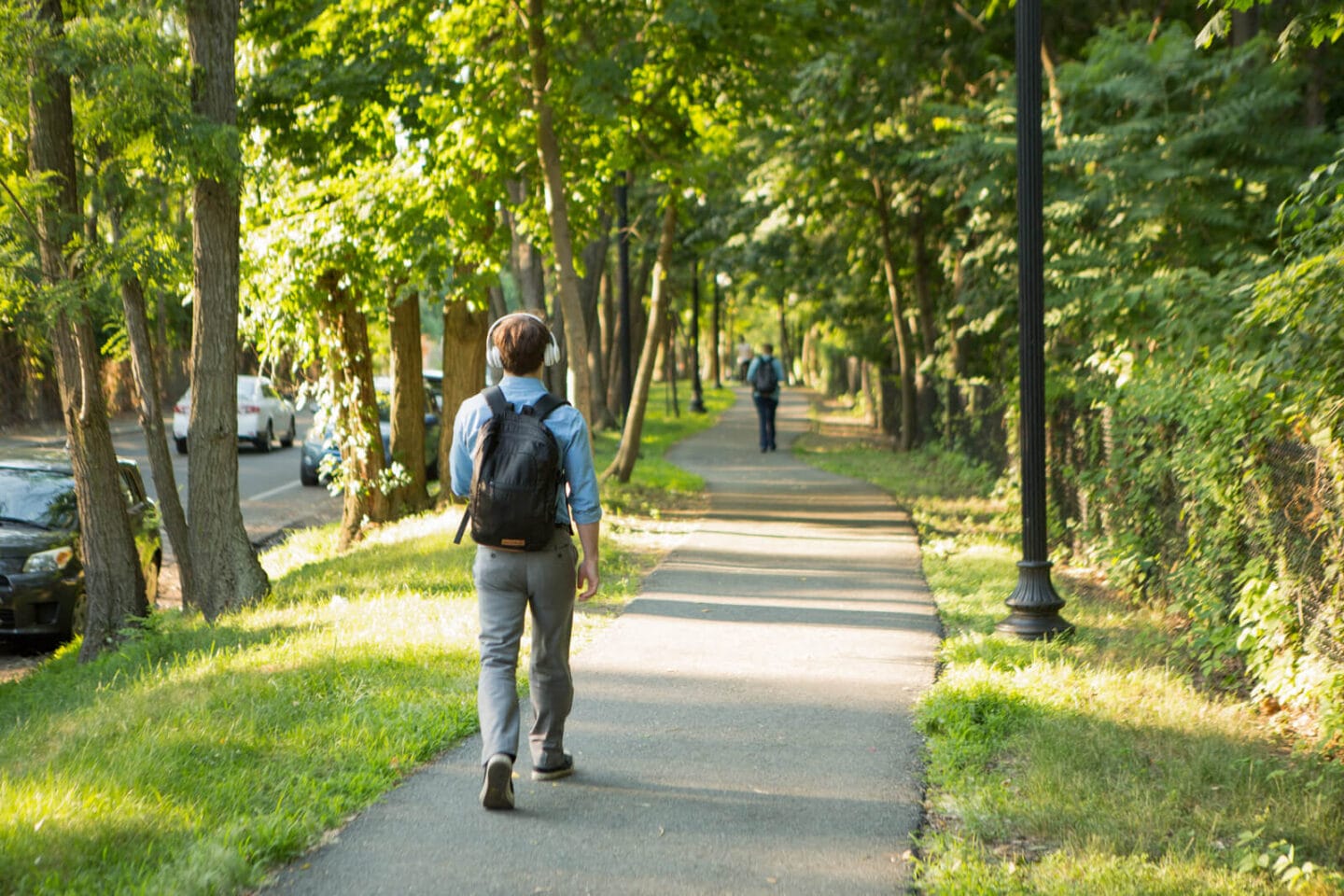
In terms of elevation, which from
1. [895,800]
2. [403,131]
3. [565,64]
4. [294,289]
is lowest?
[895,800]

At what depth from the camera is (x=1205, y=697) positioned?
6.80 m

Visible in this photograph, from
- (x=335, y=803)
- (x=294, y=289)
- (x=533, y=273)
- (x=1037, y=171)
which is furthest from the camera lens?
(x=533, y=273)

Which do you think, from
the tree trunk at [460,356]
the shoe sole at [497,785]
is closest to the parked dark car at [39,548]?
the tree trunk at [460,356]

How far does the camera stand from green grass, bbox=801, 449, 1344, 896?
14.6 ft

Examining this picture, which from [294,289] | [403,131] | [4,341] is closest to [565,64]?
[403,131]

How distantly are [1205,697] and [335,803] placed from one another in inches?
169

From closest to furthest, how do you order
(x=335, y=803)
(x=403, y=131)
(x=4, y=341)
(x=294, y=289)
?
(x=335, y=803) → (x=403, y=131) → (x=294, y=289) → (x=4, y=341)

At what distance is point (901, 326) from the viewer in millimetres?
24328

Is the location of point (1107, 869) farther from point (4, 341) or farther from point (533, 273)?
point (4, 341)

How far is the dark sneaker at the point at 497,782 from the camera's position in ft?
16.7

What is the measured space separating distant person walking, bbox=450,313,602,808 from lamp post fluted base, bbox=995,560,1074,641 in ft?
12.5

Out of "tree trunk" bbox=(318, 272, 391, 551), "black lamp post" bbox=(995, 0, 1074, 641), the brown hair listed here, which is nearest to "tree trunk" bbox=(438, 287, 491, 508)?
"tree trunk" bbox=(318, 272, 391, 551)

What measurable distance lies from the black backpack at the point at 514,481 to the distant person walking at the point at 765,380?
1820cm

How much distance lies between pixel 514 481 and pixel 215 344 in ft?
20.3
